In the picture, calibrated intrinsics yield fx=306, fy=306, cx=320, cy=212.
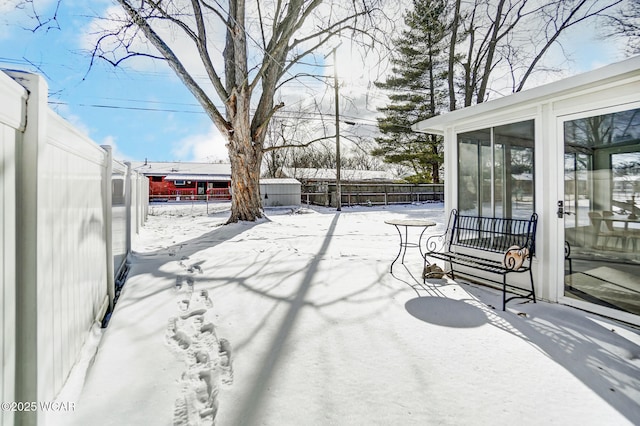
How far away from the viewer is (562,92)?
114 inches

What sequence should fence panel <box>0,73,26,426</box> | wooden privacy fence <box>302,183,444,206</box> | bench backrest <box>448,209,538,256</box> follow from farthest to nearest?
1. wooden privacy fence <box>302,183,444,206</box>
2. bench backrest <box>448,209,538,256</box>
3. fence panel <box>0,73,26,426</box>

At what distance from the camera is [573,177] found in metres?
3.30

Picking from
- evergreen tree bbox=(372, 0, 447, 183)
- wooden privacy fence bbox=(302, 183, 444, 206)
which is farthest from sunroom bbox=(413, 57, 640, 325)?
evergreen tree bbox=(372, 0, 447, 183)

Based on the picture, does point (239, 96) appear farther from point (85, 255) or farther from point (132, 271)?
point (85, 255)

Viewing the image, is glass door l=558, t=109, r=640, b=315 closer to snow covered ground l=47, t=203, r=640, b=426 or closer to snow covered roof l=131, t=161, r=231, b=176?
snow covered ground l=47, t=203, r=640, b=426

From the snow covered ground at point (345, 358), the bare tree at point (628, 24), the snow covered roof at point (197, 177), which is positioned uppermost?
the bare tree at point (628, 24)

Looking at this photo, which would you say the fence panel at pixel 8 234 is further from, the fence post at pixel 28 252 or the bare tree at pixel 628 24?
the bare tree at pixel 628 24

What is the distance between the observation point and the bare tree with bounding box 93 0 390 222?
7137 millimetres

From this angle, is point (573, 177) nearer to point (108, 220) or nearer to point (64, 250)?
point (64, 250)

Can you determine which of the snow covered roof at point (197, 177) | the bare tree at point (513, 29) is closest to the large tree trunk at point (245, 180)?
the bare tree at point (513, 29)

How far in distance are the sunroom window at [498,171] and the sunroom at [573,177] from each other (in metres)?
0.01

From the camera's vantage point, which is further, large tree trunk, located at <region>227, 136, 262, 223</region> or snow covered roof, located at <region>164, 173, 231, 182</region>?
snow covered roof, located at <region>164, 173, 231, 182</region>

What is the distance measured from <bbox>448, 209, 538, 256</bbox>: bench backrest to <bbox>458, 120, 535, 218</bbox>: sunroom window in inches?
3.4

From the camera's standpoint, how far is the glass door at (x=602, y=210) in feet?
9.94
